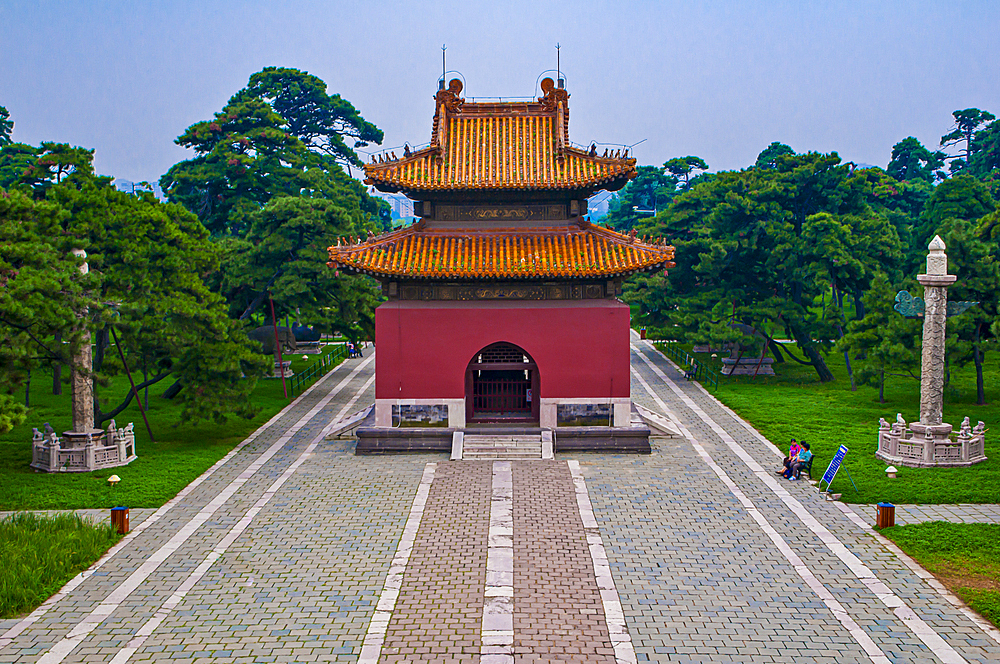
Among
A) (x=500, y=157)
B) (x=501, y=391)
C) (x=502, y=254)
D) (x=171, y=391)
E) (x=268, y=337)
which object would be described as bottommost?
(x=171, y=391)

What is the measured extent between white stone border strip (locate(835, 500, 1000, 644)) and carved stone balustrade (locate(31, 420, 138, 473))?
16987mm

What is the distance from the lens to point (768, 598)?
42.7 ft

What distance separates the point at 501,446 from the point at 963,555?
11152 mm

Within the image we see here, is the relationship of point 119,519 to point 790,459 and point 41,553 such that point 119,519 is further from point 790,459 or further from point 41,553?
point 790,459

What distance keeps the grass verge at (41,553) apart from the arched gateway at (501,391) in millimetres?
10877

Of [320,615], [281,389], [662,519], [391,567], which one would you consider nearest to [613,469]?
[662,519]

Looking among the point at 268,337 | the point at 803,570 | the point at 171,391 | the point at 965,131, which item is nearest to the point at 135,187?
the point at 171,391

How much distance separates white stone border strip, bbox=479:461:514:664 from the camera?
1138cm

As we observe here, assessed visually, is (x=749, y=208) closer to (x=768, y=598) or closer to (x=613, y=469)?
(x=613, y=469)

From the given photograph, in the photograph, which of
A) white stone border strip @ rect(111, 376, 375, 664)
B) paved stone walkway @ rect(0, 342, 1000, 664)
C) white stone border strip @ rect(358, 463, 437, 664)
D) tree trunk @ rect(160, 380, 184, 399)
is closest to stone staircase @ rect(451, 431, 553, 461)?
paved stone walkway @ rect(0, 342, 1000, 664)

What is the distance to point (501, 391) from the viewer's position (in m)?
24.7

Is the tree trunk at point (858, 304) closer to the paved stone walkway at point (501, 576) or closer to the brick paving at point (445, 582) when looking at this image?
the paved stone walkway at point (501, 576)

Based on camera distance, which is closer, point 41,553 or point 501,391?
point 41,553

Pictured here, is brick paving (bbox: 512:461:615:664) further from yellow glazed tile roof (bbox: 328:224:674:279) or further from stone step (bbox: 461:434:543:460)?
yellow glazed tile roof (bbox: 328:224:674:279)
